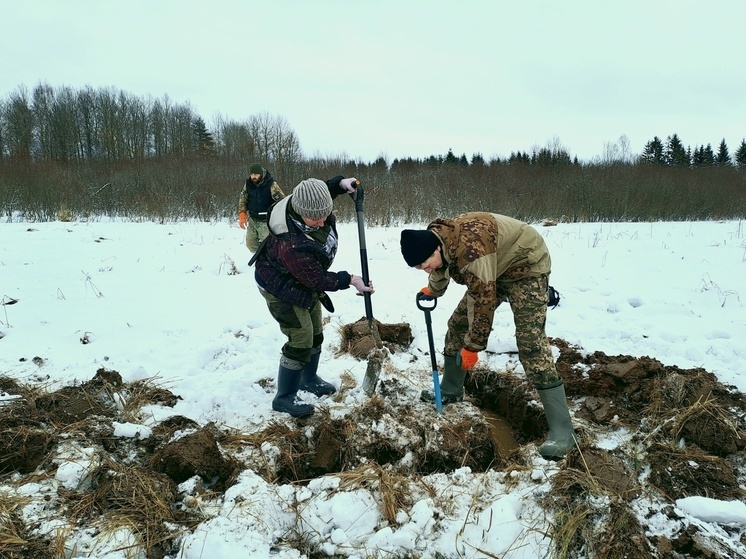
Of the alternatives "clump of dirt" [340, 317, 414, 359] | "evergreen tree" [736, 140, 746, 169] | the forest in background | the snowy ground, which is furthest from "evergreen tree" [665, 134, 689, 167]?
"clump of dirt" [340, 317, 414, 359]

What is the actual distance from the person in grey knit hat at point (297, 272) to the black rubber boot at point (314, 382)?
0.34 m

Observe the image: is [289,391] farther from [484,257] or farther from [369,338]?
[484,257]

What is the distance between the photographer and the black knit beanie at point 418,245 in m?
2.91

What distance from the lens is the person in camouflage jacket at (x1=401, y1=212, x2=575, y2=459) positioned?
2.92 meters

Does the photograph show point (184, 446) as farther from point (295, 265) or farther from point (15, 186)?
point (15, 186)

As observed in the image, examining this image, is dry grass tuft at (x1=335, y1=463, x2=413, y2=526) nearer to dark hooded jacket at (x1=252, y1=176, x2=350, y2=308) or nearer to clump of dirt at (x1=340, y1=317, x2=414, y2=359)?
dark hooded jacket at (x1=252, y1=176, x2=350, y2=308)

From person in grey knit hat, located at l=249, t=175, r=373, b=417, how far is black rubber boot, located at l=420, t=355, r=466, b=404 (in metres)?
0.97

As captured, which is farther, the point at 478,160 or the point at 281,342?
the point at 478,160

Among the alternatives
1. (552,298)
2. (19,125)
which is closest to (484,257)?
(552,298)

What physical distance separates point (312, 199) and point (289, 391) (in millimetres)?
1567

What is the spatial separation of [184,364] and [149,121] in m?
40.3

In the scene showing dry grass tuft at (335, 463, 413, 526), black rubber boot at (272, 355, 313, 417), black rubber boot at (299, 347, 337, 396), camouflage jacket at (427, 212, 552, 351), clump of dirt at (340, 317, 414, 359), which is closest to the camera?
dry grass tuft at (335, 463, 413, 526)

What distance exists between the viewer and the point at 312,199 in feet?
10.7

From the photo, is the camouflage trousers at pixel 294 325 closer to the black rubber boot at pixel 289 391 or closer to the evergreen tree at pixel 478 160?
the black rubber boot at pixel 289 391
